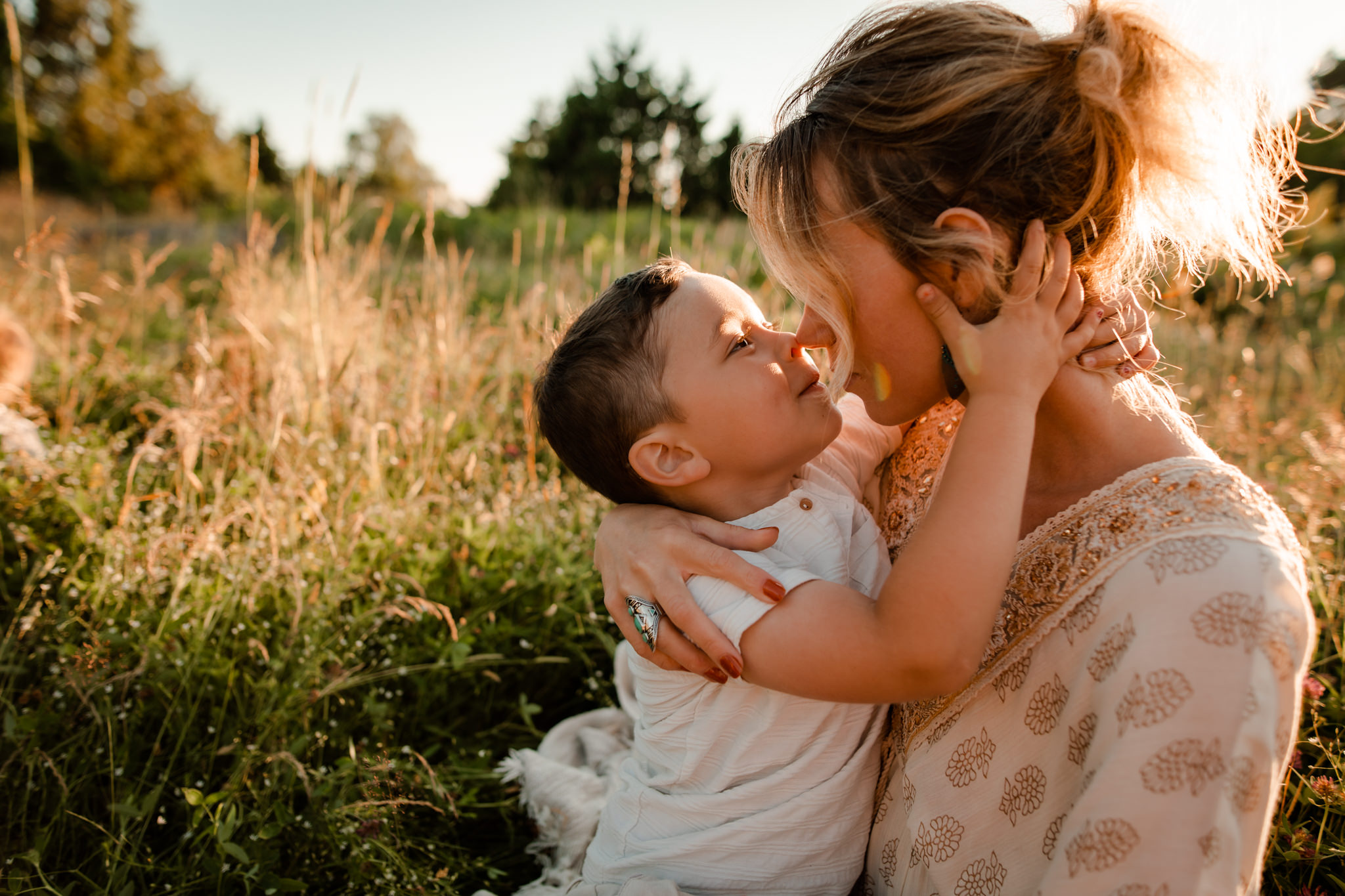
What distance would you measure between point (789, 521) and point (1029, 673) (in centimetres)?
52

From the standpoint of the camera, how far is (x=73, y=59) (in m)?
25.0

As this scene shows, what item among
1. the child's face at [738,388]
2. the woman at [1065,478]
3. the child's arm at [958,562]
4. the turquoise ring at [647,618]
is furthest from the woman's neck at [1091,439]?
the turquoise ring at [647,618]

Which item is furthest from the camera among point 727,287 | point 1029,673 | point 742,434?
point 727,287

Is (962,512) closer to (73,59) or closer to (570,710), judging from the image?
(570,710)

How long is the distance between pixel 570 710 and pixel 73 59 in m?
32.6

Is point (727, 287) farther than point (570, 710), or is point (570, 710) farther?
point (570, 710)

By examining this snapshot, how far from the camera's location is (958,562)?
1.13 m

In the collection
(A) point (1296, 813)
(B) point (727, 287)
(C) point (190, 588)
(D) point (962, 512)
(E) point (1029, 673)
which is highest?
(B) point (727, 287)

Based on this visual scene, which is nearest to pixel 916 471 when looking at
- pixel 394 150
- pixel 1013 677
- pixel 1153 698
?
pixel 1013 677

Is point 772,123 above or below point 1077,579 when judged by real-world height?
above

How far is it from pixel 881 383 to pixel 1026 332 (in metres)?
0.32

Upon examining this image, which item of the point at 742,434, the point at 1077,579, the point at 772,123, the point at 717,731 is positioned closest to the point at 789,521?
the point at 742,434

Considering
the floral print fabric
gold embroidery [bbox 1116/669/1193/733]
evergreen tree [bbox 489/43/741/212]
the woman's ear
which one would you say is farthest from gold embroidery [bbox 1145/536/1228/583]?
evergreen tree [bbox 489/43/741/212]

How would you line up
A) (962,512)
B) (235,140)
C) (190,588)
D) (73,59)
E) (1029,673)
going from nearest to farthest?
(962,512), (1029,673), (190,588), (73,59), (235,140)
